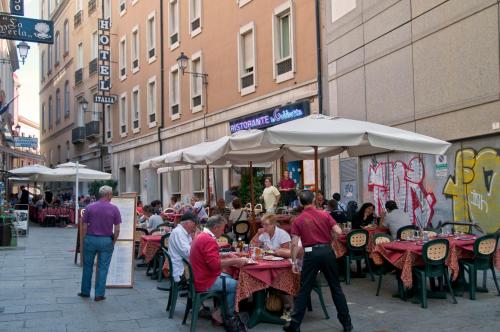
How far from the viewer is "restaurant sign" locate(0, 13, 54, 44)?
13.4 m

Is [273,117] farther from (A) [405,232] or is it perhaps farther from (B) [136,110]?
(B) [136,110]

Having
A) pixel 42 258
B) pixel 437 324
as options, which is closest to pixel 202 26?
pixel 42 258

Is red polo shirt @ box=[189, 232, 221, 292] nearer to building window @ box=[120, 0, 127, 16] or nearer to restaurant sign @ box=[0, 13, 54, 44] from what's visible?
restaurant sign @ box=[0, 13, 54, 44]

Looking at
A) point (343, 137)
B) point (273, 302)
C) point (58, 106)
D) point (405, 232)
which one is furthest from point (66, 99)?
point (273, 302)

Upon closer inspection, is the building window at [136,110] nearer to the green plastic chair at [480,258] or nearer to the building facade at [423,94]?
the building facade at [423,94]

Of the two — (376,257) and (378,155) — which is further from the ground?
(378,155)

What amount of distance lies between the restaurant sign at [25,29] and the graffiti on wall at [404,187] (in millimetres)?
9279

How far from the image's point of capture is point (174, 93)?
1034 inches

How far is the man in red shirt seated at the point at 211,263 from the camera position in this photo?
6.24 metres

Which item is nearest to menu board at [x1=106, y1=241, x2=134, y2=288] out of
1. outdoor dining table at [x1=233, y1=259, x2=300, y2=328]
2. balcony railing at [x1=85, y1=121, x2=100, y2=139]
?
outdoor dining table at [x1=233, y1=259, x2=300, y2=328]

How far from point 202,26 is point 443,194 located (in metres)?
14.2

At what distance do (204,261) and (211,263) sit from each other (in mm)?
101

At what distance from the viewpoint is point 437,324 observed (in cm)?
660

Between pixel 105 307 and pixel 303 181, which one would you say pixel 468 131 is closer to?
pixel 303 181
